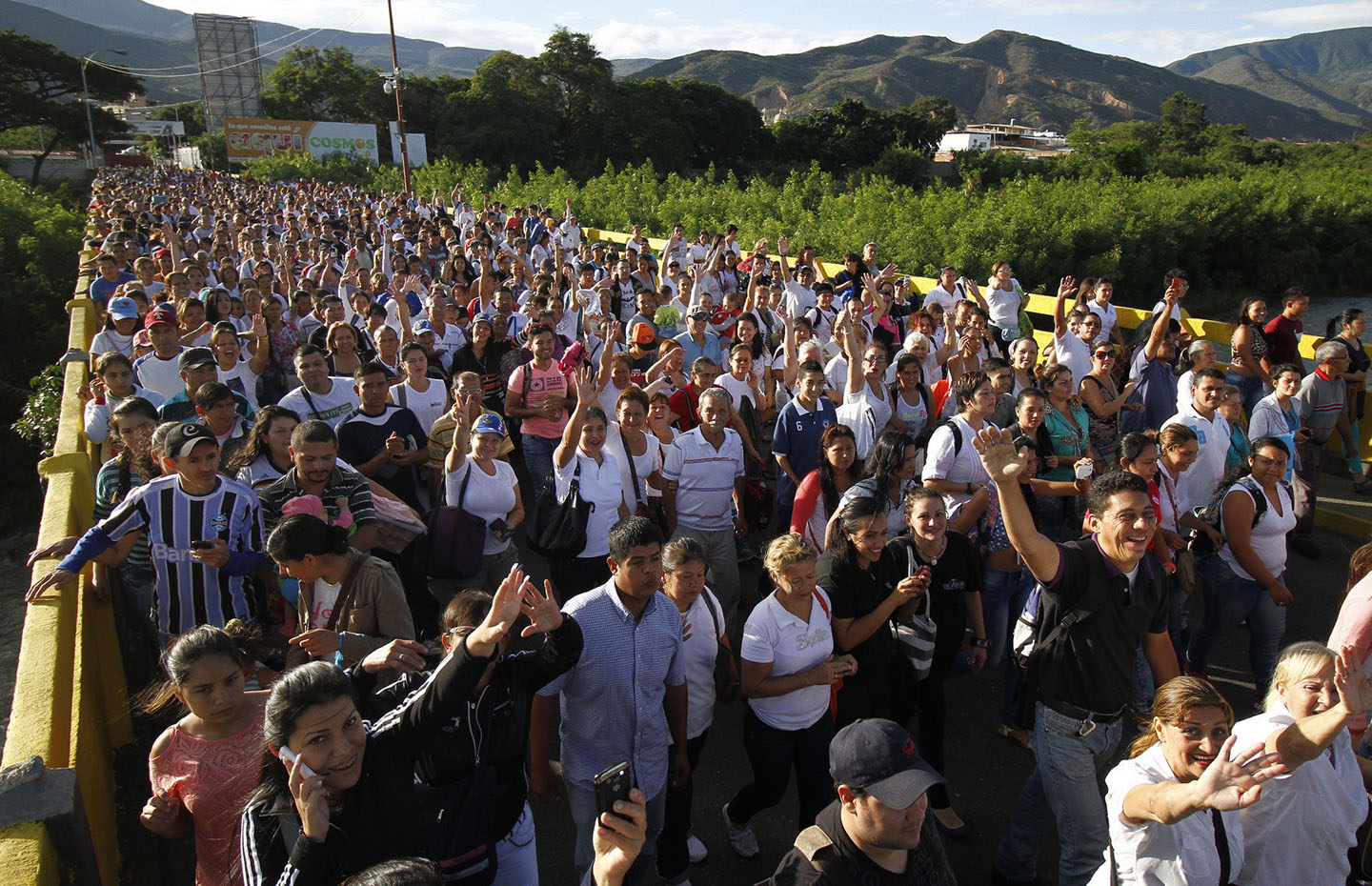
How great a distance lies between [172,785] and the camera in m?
2.46

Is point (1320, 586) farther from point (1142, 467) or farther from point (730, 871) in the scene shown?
point (730, 871)

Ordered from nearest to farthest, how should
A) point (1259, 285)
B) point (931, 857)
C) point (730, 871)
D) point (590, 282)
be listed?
point (931, 857) → point (730, 871) → point (590, 282) → point (1259, 285)

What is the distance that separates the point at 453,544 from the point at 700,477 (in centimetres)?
143

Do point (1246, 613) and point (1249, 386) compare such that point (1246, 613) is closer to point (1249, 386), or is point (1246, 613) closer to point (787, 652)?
point (787, 652)

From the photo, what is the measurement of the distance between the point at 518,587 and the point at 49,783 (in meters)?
1.63

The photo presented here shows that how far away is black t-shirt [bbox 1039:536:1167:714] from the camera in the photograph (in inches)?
120

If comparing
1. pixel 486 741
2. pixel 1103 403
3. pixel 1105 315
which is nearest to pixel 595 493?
pixel 486 741

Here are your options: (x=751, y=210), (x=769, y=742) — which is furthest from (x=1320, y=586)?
(x=751, y=210)

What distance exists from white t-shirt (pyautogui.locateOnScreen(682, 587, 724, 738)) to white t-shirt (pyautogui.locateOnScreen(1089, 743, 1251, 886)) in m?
1.50

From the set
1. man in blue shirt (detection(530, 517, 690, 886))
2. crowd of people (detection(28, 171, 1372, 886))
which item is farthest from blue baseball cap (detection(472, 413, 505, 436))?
man in blue shirt (detection(530, 517, 690, 886))

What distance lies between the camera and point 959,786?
410 cm

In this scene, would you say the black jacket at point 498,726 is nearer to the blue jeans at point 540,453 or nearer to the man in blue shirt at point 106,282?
the blue jeans at point 540,453

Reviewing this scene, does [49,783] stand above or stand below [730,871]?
above

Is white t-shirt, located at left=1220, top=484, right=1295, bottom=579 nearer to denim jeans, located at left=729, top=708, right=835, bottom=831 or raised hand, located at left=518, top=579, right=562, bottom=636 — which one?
denim jeans, located at left=729, top=708, right=835, bottom=831
